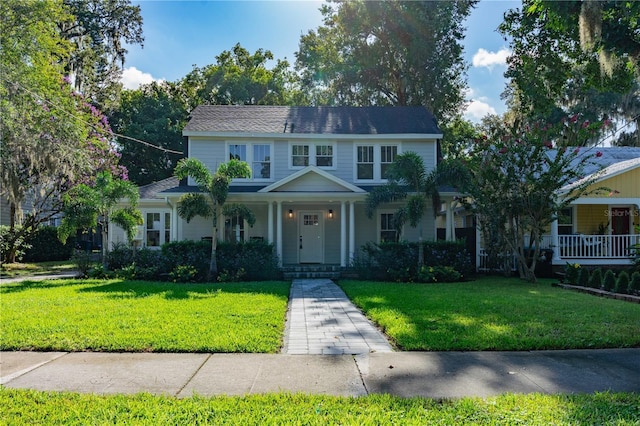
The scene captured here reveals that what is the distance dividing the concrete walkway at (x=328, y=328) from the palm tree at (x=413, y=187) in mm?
3875

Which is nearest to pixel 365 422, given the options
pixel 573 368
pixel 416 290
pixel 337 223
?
pixel 573 368

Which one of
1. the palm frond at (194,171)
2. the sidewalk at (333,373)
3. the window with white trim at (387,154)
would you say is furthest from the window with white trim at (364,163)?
the sidewalk at (333,373)

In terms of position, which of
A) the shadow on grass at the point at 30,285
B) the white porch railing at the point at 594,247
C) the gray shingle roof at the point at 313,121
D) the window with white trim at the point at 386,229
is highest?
the gray shingle roof at the point at 313,121

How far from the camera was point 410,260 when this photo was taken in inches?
509

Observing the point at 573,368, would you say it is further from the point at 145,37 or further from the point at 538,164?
the point at 145,37

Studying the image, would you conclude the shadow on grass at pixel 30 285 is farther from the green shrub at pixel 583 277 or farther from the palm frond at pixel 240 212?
the green shrub at pixel 583 277

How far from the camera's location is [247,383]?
400 centimetres

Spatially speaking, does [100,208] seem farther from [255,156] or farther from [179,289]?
[255,156]

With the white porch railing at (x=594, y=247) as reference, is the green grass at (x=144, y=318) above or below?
below

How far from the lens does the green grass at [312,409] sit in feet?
10.3

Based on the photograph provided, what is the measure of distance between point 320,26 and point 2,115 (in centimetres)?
2066

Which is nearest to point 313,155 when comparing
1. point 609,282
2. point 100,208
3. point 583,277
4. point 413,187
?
point 413,187

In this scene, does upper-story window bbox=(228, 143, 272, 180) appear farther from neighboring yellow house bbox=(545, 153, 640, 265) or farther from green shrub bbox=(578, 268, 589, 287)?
green shrub bbox=(578, 268, 589, 287)

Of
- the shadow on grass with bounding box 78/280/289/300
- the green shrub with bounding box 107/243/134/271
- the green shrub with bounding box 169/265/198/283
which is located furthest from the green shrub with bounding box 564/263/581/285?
the green shrub with bounding box 107/243/134/271
